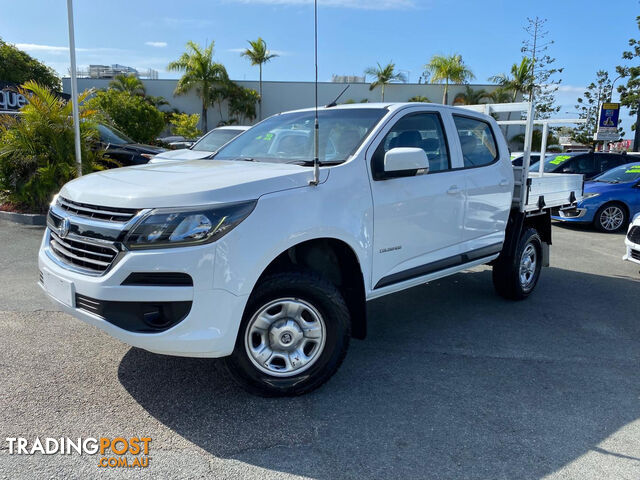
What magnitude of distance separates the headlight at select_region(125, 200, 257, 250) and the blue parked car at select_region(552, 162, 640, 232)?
9.47 metres

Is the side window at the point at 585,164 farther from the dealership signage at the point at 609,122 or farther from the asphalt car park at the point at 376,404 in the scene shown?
the dealership signage at the point at 609,122

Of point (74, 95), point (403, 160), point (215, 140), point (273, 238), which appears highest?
point (74, 95)

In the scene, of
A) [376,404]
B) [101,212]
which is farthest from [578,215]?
[101,212]

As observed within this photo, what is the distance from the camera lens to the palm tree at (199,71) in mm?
34906

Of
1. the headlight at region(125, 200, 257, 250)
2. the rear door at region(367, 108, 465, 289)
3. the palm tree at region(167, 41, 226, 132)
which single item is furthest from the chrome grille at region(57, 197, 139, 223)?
the palm tree at region(167, 41, 226, 132)

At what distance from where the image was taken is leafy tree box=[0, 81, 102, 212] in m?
9.81

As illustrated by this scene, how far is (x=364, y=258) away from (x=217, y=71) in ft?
114

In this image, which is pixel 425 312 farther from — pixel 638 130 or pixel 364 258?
pixel 638 130

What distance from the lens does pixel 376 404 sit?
10.8ft

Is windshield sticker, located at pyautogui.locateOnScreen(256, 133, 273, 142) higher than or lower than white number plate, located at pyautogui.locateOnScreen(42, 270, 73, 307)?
higher

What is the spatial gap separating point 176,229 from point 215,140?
8925 mm

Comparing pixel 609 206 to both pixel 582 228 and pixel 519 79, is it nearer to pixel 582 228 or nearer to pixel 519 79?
pixel 582 228

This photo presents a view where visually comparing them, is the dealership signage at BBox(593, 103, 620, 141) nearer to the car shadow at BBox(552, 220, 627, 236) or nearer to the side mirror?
the car shadow at BBox(552, 220, 627, 236)

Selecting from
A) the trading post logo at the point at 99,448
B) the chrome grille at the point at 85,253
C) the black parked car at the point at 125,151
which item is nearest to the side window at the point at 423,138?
the chrome grille at the point at 85,253
